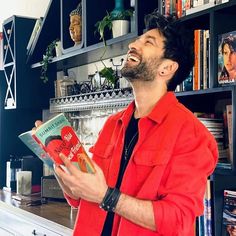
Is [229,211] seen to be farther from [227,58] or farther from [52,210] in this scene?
[52,210]

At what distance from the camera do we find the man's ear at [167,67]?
1.58 m

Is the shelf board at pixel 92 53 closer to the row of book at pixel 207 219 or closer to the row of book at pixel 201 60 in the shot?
the row of book at pixel 201 60

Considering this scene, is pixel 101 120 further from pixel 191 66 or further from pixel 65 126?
pixel 65 126

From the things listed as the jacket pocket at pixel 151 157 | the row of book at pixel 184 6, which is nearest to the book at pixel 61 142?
the jacket pocket at pixel 151 157

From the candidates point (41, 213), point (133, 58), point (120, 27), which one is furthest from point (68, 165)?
point (41, 213)

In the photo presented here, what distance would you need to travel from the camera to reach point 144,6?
216cm

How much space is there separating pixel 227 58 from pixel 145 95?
369mm

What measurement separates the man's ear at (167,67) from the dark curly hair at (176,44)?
17 mm

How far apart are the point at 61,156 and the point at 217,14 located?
0.87 metres

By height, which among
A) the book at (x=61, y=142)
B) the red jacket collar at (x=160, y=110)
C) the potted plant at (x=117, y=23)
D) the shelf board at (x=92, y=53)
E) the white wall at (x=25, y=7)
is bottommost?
the book at (x=61, y=142)

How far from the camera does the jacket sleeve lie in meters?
1.27

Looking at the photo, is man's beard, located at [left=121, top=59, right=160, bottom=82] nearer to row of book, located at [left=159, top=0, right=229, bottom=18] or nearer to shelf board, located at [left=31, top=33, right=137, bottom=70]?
row of book, located at [left=159, top=0, right=229, bottom=18]

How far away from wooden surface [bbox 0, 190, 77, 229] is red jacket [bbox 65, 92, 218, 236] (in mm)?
888

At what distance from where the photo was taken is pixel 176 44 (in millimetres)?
1621
